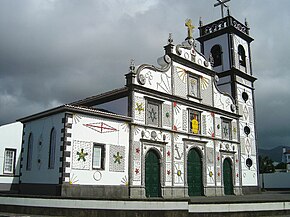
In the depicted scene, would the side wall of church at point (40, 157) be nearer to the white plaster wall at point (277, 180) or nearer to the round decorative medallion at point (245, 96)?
the round decorative medallion at point (245, 96)

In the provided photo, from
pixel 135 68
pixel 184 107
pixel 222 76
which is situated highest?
pixel 222 76

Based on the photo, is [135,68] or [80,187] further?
[135,68]

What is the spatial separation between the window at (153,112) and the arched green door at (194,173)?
3953mm

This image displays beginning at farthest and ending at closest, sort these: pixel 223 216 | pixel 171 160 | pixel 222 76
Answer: pixel 222 76 < pixel 171 160 < pixel 223 216

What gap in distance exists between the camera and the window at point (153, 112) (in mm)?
20852

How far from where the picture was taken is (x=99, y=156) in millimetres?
17906

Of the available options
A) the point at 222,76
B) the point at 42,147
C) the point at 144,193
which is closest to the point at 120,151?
the point at 144,193

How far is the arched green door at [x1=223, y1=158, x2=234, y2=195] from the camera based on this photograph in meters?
26.3

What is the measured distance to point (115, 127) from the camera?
18.8 metres

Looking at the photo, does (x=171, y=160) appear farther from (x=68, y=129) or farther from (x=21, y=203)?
(x=21, y=203)

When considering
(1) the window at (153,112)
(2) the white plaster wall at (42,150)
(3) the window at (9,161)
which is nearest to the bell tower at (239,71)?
(1) the window at (153,112)

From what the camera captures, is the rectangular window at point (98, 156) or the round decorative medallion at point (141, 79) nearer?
the rectangular window at point (98, 156)

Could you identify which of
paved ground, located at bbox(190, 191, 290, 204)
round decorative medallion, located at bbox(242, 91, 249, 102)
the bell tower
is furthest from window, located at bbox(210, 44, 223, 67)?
paved ground, located at bbox(190, 191, 290, 204)

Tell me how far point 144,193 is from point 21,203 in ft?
25.4
